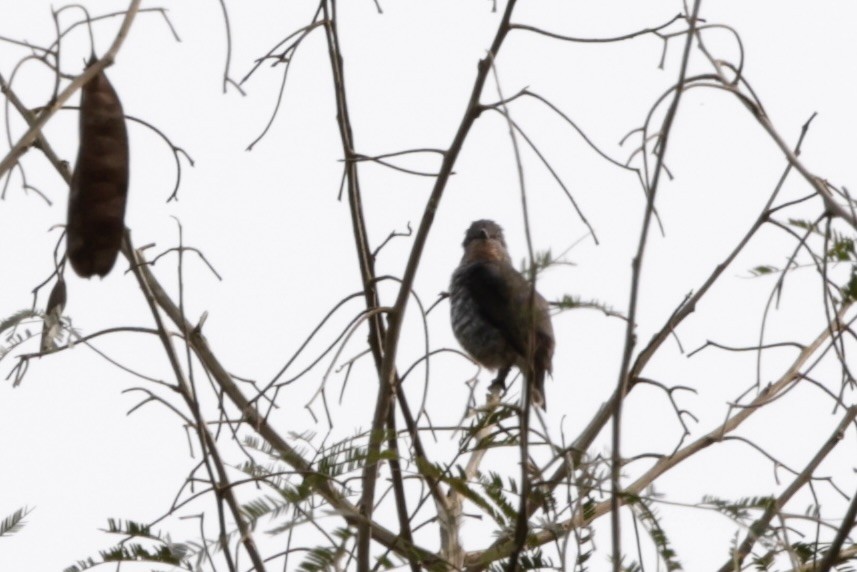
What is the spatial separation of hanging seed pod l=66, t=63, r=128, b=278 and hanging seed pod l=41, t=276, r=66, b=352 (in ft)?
2.35

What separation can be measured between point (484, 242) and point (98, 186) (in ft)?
22.5

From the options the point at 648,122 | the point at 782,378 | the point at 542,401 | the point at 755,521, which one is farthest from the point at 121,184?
the point at 542,401

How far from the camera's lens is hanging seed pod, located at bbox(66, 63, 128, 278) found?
202 centimetres

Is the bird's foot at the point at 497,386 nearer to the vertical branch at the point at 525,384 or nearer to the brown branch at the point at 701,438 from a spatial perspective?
the brown branch at the point at 701,438

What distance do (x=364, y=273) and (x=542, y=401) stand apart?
4383mm

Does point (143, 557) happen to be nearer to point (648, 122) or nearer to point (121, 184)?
point (121, 184)

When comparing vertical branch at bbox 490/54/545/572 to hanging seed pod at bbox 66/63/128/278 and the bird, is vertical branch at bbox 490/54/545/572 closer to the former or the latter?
hanging seed pod at bbox 66/63/128/278

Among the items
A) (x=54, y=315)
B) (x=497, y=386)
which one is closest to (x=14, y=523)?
(x=54, y=315)

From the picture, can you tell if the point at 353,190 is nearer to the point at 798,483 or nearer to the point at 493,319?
Result: the point at 798,483

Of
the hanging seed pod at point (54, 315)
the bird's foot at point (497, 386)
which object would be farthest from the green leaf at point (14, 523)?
the bird's foot at point (497, 386)

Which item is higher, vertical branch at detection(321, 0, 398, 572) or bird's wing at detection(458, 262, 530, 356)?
bird's wing at detection(458, 262, 530, 356)

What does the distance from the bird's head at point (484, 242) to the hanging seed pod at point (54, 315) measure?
5980 millimetres

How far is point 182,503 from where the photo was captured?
9.13ft

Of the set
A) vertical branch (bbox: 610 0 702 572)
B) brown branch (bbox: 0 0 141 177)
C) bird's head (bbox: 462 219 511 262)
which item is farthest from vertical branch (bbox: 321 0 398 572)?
bird's head (bbox: 462 219 511 262)
